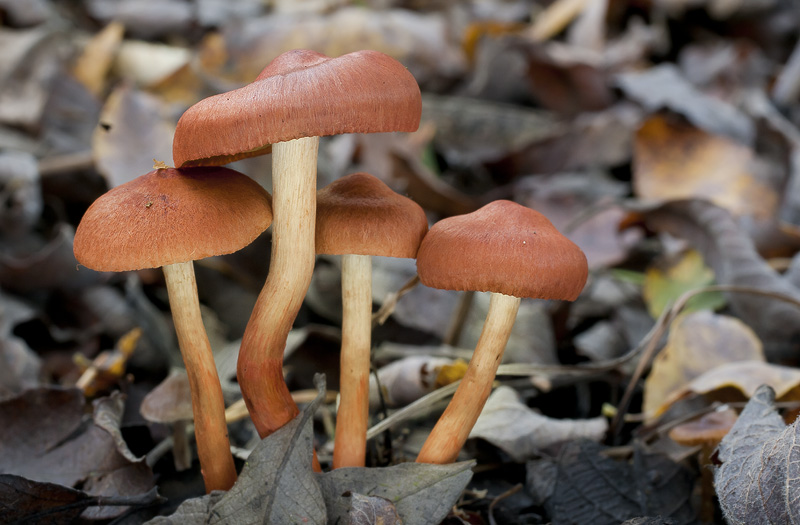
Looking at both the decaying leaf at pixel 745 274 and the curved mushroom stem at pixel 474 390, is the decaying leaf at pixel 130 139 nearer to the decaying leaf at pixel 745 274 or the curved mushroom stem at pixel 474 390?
the curved mushroom stem at pixel 474 390

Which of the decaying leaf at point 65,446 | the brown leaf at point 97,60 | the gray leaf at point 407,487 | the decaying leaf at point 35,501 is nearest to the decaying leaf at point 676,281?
the gray leaf at point 407,487

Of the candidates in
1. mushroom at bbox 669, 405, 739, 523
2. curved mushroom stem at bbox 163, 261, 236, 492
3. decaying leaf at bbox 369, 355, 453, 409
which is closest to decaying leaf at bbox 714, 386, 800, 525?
mushroom at bbox 669, 405, 739, 523

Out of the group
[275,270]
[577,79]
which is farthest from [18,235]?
[577,79]

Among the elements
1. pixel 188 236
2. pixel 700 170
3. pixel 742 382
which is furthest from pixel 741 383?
pixel 700 170

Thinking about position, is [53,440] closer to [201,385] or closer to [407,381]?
[201,385]

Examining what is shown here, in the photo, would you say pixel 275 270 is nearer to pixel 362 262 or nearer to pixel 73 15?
pixel 362 262

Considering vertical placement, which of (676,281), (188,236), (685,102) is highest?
(188,236)
